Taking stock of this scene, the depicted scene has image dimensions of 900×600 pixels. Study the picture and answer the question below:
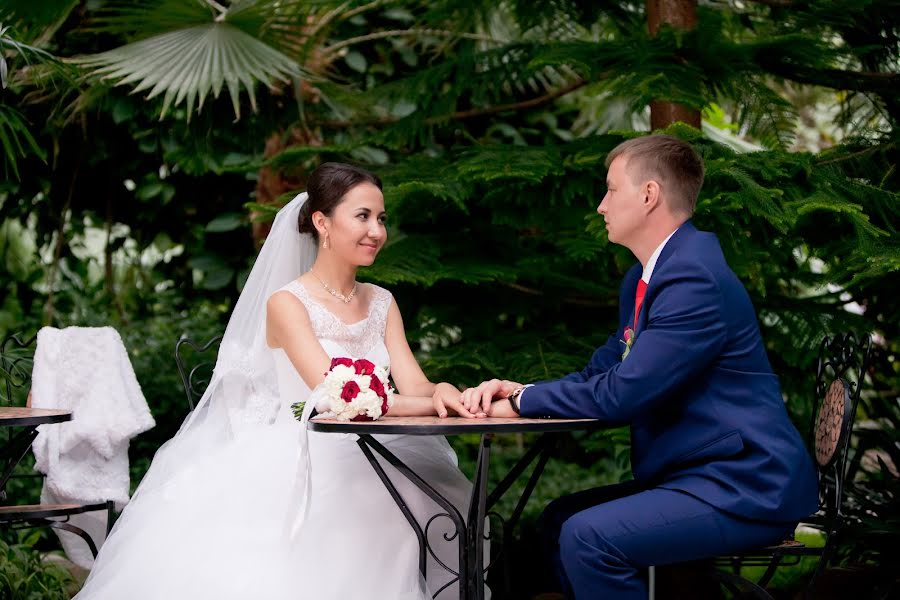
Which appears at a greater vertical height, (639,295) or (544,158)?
(544,158)

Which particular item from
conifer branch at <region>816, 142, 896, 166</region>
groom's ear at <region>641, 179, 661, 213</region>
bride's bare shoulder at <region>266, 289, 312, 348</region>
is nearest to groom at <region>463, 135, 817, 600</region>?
groom's ear at <region>641, 179, 661, 213</region>

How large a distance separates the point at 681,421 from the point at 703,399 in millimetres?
85

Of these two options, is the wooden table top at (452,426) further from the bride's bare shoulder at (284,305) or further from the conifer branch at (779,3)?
the conifer branch at (779,3)

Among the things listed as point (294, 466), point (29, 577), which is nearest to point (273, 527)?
point (294, 466)

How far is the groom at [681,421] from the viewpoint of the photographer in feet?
8.56

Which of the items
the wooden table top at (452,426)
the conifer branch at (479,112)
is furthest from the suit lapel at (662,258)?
the conifer branch at (479,112)

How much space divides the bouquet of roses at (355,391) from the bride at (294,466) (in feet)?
0.80

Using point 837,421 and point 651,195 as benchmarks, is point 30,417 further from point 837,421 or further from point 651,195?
point 837,421

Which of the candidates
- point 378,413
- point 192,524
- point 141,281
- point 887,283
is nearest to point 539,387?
point 378,413

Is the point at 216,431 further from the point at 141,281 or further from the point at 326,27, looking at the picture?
the point at 141,281

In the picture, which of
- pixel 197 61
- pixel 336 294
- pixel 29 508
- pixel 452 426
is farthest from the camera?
pixel 197 61

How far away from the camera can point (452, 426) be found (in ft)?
8.30

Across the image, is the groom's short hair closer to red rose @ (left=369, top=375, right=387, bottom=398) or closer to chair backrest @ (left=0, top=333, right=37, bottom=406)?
red rose @ (left=369, top=375, right=387, bottom=398)

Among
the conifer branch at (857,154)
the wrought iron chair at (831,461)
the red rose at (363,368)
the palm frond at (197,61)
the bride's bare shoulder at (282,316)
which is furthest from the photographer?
the palm frond at (197,61)
